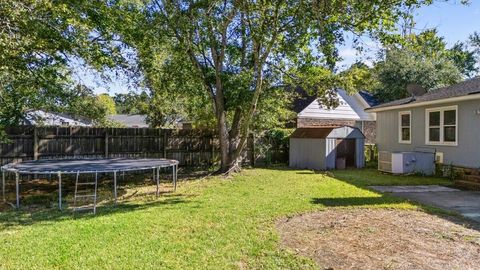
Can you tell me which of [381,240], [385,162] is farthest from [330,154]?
[381,240]

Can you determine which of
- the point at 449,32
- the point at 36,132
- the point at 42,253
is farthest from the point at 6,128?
the point at 449,32

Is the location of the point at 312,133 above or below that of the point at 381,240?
above

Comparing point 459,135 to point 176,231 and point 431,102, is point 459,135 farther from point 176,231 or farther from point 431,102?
point 176,231

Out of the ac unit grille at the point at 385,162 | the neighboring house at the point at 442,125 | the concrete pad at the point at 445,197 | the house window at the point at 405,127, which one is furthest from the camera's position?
the house window at the point at 405,127

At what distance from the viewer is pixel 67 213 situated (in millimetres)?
6828

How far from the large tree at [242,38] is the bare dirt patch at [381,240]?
16.6 feet

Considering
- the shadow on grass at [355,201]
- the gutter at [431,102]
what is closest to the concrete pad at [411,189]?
the shadow on grass at [355,201]

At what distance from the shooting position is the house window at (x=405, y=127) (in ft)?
48.5

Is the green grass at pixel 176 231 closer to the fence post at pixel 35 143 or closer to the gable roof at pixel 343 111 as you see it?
the fence post at pixel 35 143

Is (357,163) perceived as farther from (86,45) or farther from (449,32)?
(86,45)

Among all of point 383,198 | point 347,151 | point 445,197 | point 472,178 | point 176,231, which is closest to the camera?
point 176,231

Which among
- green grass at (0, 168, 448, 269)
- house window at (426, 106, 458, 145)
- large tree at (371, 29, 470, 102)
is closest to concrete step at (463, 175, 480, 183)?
house window at (426, 106, 458, 145)

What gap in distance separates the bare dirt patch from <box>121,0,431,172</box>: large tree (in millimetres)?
5053

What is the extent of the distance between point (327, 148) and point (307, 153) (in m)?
0.99
